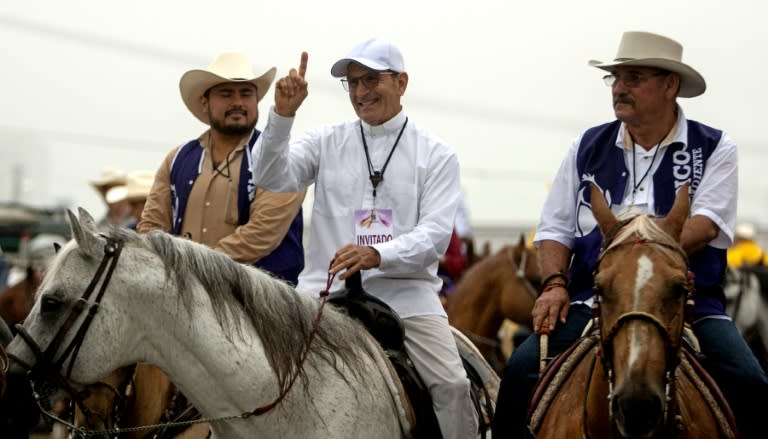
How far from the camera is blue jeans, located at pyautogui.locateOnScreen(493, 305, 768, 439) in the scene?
243 inches

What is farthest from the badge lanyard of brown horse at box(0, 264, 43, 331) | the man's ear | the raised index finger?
brown horse at box(0, 264, 43, 331)

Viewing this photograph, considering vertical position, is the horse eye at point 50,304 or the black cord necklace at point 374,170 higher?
the black cord necklace at point 374,170

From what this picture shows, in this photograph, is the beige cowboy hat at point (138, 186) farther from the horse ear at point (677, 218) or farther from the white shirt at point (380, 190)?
the horse ear at point (677, 218)

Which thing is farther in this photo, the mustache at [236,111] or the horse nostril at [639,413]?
the mustache at [236,111]

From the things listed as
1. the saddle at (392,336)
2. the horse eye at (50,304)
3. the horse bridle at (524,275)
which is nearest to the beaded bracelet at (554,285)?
the saddle at (392,336)

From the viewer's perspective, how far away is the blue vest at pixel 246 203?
7668 millimetres

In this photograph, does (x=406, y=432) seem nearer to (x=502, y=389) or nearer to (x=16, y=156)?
(x=502, y=389)

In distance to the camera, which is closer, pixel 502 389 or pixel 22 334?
pixel 22 334

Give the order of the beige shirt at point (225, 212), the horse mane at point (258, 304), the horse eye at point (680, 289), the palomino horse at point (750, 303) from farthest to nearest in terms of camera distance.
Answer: the palomino horse at point (750, 303)
the beige shirt at point (225, 212)
the horse mane at point (258, 304)
the horse eye at point (680, 289)

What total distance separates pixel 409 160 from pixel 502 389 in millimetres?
1251

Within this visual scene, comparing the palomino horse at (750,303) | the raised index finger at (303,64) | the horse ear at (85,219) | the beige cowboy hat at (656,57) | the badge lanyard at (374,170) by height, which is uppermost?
the beige cowboy hat at (656,57)

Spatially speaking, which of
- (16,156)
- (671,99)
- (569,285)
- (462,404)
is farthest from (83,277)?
(16,156)

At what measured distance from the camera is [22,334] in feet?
17.8

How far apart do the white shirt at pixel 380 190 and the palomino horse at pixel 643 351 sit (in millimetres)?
1035
